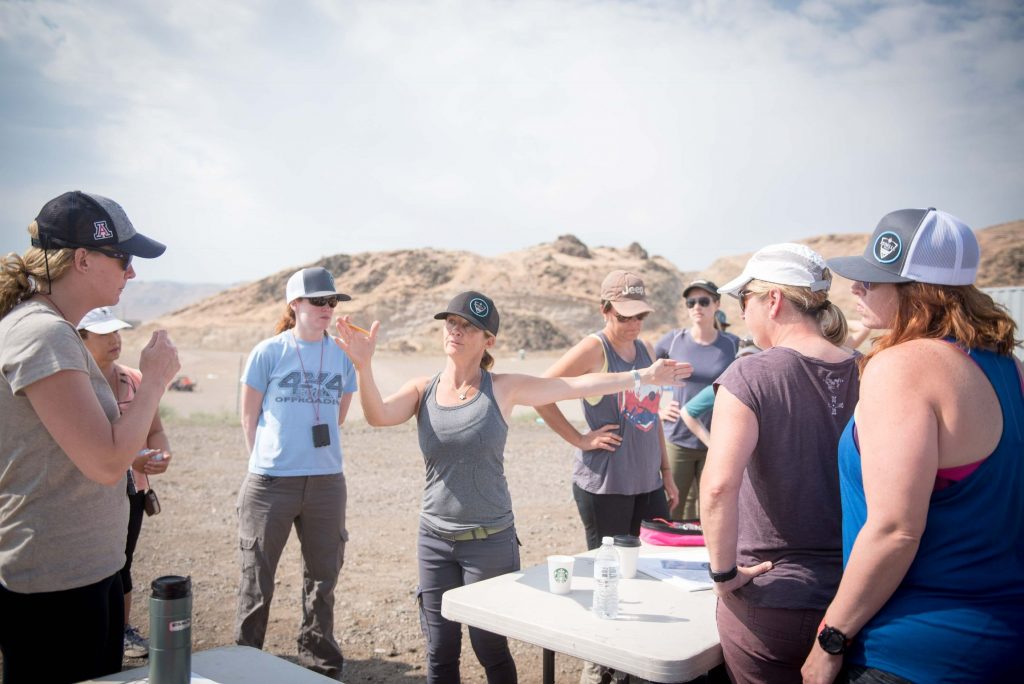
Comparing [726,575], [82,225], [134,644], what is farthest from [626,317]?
[134,644]

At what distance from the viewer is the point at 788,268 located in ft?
8.52

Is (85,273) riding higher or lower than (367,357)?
higher

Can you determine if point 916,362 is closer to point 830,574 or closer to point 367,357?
point 830,574

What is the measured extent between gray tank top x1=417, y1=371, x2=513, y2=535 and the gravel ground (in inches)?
64.7

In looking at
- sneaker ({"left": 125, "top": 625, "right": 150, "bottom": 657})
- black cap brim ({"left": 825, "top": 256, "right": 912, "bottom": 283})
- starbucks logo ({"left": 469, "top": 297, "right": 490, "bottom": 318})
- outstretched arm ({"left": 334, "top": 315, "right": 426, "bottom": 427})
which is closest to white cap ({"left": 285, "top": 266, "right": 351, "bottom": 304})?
outstretched arm ({"left": 334, "top": 315, "right": 426, "bottom": 427})

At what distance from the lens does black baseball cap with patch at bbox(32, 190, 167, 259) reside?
242 centimetres

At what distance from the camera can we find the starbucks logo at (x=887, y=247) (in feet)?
7.06

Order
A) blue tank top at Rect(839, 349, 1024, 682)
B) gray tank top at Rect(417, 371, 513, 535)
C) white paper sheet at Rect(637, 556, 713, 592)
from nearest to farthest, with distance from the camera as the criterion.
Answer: blue tank top at Rect(839, 349, 1024, 682) → white paper sheet at Rect(637, 556, 713, 592) → gray tank top at Rect(417, 371, 513, 535)

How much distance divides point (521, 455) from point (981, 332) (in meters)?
10.4

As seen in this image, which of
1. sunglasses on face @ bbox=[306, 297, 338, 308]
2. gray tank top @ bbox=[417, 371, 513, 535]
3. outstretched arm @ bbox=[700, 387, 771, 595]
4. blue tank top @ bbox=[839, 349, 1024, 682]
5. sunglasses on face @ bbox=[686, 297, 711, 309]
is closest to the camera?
blue tank top @ bbox=[839, 349, 1024, 682]

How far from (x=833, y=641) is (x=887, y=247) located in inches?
43.2

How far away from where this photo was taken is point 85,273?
8.16ft

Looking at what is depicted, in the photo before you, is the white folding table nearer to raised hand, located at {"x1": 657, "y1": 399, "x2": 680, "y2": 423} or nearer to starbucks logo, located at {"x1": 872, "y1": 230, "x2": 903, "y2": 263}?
starbucks logo, located at {"x1": 872, "y1": 230, "x2": 903, "y2": 263}

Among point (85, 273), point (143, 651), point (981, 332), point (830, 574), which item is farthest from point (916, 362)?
point (143, 651)
